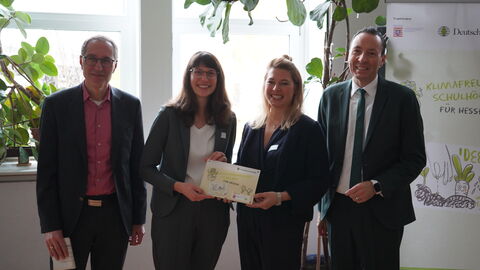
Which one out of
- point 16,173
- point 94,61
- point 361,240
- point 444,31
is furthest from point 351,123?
point 16,173

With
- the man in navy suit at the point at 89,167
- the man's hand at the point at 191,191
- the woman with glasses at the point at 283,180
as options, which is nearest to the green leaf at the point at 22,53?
the man in navy suit at the point at 89,167

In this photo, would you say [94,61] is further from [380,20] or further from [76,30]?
[380,20]

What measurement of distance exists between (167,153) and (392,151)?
1.03m

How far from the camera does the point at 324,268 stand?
3320 mm

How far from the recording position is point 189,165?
7.54ft

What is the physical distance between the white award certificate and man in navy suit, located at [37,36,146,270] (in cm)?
38

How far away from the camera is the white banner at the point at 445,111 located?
116 inches

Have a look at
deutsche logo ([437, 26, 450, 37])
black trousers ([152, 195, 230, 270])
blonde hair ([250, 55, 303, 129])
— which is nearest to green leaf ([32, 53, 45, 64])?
black trousers ([152, 195, 230, 270])

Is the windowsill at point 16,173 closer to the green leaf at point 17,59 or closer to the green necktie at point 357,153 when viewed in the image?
the green leaf at point 17,59

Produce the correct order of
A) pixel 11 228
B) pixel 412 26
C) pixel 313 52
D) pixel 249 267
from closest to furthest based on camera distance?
pixel 249 267
pixel 412 26
pixel 11 228
pixel 313 52

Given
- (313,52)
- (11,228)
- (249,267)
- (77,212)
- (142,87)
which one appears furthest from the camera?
(313,52)

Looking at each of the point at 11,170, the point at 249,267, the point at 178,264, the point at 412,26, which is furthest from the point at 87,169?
the point at 412,26

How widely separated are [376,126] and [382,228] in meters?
0.46

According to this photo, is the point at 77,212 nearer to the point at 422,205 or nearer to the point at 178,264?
the point at 178,264
